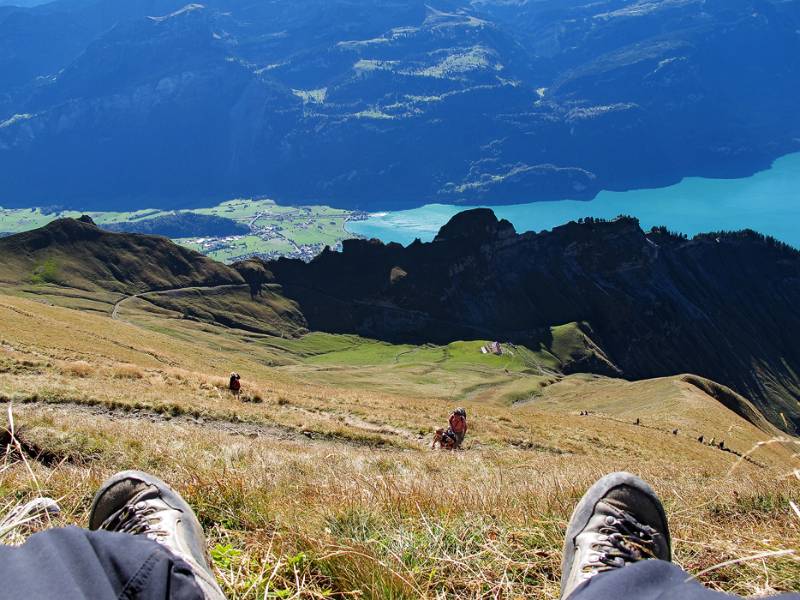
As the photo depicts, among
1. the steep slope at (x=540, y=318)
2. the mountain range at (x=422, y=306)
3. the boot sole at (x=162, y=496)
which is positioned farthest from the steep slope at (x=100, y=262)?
the boot sole at (x=162, y=496)

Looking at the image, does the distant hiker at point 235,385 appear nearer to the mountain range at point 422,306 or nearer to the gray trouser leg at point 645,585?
the gray trouser leg at point 645,585

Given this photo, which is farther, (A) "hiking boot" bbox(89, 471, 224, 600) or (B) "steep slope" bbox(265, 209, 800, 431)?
(B) "steep slope" bbox(265, 209, 800, 431)

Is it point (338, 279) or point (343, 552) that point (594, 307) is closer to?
point (338, 279)

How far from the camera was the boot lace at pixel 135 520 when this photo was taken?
3.61m

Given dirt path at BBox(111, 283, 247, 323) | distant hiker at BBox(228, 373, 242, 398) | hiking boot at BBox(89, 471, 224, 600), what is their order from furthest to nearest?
dirt path at BBox(111, 283, 247, 323), distant hiker at BBox(228, 373, 242, 398), hiking boot at BBox(89, 471, 224, 600)

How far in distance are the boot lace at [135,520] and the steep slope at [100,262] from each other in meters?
160

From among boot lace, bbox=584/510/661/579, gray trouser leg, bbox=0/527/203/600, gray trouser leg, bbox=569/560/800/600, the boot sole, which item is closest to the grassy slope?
the boot sole

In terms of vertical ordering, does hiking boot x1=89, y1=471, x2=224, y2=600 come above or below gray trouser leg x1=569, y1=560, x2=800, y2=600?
below

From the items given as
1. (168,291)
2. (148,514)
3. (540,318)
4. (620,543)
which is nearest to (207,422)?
(148,514)

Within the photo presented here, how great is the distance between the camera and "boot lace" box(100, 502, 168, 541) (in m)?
3.61

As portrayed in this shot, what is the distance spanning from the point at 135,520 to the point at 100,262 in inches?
6998

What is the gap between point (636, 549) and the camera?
360 centimetres

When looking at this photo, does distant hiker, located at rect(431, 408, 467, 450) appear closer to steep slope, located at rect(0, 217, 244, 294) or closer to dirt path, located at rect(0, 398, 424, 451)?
dirt path, located at rect(0, 398, 424, 451)

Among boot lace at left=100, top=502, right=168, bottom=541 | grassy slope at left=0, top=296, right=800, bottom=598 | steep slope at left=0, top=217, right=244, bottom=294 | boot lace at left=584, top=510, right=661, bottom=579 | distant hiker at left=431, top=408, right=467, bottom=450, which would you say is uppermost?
steep slope at left=0, top=217, right=244, bottom=294
